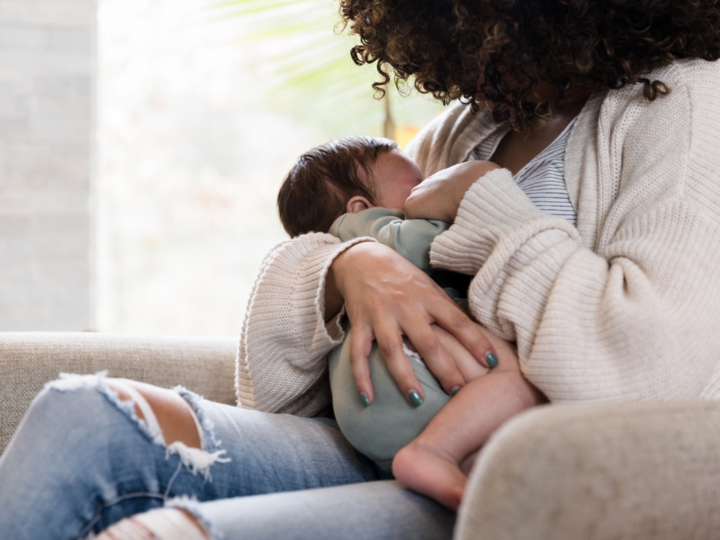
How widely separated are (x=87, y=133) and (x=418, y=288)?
1.78 m

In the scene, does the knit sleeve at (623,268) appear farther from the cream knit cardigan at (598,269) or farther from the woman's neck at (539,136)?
the woman's neck at (539,136)

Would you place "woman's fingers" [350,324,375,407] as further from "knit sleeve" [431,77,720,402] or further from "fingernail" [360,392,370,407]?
"knit sleeve" [431,77,720,402]

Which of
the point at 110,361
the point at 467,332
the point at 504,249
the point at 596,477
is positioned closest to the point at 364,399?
the point at 467,332

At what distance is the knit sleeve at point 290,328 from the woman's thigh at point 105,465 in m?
0.13

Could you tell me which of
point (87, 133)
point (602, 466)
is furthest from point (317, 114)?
point (602, 466)

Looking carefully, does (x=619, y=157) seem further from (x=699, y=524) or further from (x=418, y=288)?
(x=699, y=524)

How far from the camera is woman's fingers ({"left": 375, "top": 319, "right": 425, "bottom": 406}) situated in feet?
2.61

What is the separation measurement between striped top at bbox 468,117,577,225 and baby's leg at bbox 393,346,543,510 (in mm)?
289

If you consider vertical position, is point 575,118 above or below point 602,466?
above

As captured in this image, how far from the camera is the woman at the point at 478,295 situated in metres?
0.67

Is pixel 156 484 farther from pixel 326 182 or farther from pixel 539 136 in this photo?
pixel 539 136

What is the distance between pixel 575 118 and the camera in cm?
100

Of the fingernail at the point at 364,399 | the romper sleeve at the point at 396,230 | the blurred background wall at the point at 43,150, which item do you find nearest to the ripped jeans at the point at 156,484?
the fingernail at the point at 364,399

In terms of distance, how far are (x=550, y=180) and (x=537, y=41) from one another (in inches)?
8.2
